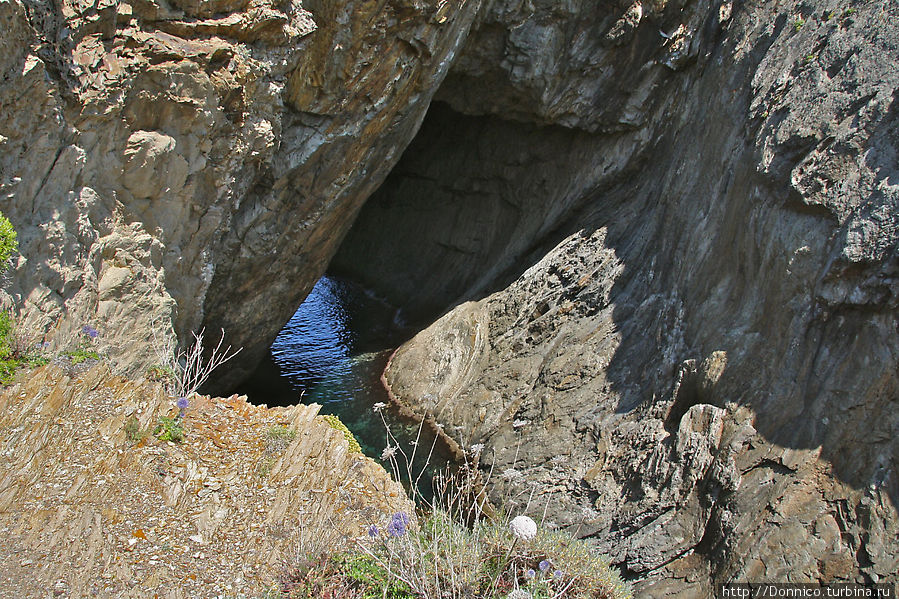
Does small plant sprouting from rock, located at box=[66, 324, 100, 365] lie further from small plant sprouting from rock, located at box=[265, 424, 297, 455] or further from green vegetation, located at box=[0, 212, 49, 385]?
small plant sprouting from rock, located at box=[265, 424, 297, 455]

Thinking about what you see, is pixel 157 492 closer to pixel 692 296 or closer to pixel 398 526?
pixel 398 526

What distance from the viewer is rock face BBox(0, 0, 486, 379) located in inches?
318

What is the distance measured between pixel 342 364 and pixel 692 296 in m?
10.9

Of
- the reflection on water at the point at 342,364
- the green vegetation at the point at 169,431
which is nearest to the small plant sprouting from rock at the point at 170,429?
the green vegetation at the point at 169,431

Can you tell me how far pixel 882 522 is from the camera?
781 cm

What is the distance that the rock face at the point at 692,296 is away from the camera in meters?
8.67

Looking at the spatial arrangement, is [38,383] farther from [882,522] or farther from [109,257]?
[882,522]

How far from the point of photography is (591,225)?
16.2 metres

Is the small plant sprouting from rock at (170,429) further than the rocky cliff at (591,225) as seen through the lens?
No

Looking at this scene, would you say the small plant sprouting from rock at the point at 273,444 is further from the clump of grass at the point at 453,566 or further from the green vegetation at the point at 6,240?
the green vegetation at the point at 6,240

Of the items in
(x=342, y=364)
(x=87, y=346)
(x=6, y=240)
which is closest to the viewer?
(x=6, y=240)

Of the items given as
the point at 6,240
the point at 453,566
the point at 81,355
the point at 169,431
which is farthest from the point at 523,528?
the point at 6,240

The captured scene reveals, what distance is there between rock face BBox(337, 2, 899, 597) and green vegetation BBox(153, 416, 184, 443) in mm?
4421

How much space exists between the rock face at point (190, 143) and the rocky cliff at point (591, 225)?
4cm
